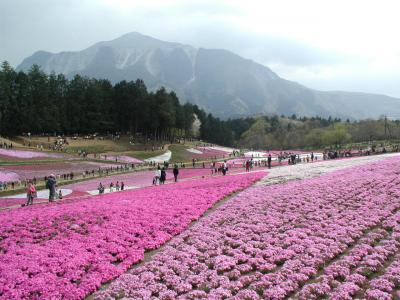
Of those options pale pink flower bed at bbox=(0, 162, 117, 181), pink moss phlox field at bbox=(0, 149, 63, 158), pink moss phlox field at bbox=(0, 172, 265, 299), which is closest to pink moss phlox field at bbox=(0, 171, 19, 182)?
pale pink flower bed at bbox=(0, 162, 117, 181)

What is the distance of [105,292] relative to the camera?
13000 millimetres

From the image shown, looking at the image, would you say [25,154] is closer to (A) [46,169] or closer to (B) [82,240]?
(A) [46,169]

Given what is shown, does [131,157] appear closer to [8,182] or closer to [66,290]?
[8,182]

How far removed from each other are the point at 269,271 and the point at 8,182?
4314 cm

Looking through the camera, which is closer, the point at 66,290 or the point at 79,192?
the point at 66,290

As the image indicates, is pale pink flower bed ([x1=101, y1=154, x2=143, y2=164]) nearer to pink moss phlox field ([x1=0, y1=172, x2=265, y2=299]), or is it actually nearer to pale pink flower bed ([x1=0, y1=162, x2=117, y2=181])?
pale pink flower bed ([x1=0, y1=162, x2=117, y2=181])

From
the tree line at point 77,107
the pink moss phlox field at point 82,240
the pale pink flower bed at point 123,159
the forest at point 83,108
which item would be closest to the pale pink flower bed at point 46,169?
the pale pink flower bed at point 123,159

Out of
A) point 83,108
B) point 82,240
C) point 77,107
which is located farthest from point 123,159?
point 82,240

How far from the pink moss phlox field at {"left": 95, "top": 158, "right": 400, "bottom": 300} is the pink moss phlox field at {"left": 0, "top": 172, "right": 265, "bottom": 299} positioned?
99 cm

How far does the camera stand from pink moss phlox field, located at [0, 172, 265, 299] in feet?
45.4

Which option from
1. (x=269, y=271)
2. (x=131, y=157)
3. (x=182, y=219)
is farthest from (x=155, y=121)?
(x=269, y=271)

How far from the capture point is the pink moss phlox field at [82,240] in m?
13.8

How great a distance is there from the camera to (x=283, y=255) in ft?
50.3

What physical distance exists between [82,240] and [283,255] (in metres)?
8.74
